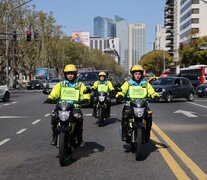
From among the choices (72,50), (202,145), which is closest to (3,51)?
(202,145)

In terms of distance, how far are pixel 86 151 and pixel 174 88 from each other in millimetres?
17967

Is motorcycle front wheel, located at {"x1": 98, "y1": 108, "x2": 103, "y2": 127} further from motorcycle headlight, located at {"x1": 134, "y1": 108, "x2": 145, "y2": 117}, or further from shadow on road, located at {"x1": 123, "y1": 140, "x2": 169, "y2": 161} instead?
motorcycle headlight, located at {"x1": 134, "y1": 108, "x2": 145, "y2": 117}

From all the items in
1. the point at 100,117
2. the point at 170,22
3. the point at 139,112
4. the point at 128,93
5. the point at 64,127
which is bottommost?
the point at 100,117

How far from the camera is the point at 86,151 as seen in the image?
8555mm

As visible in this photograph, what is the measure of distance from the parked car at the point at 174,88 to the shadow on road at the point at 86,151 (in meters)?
16.2

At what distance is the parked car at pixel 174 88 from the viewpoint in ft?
83.2

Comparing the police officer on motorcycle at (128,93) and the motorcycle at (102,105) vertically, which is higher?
the police officer on motorcycle at (128,93)

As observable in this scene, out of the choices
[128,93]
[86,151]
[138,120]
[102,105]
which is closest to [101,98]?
[102,105]

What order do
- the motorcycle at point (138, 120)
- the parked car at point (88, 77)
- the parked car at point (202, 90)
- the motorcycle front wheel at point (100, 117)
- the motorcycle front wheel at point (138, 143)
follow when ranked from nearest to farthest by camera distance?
1. the motorcycle front wheel at point (138, 143)
2. the motorcycle at point (138, 120)
3. the motorcycle front wheel at point (100, 117)
4. the parked car at point (88, 77)
5. the parked car at point (202, 90)

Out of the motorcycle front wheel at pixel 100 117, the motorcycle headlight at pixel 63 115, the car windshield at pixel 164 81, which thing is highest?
the car windshield at pixel 164 81

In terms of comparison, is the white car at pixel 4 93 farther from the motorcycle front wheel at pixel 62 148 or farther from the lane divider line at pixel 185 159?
the motorcycle front wheel at pixel 62 148

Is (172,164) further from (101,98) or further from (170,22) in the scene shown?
(170,22)

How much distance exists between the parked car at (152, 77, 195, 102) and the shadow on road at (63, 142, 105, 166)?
16245 millimetres

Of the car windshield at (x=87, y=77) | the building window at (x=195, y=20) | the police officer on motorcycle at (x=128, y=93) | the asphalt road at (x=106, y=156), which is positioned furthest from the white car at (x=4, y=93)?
the building window at (x=195, y=20)
